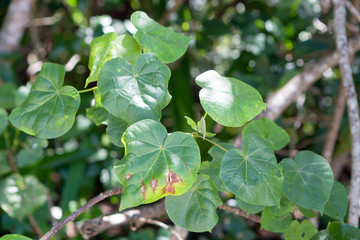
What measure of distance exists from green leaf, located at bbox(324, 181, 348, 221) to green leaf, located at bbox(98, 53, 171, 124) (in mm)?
359

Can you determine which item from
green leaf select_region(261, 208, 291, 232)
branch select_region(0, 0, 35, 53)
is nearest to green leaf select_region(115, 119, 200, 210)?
green leaf select_region(261, 208, 291, 232)

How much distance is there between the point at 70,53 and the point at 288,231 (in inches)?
54.9

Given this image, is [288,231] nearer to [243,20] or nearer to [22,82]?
[243,20]

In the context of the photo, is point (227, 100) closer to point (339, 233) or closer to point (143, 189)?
point (143, 189)

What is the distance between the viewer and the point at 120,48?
573 millimetres

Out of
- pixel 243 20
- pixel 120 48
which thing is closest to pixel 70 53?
pixel 243 20

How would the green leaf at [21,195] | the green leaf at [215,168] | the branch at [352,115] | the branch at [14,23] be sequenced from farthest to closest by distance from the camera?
the branch at [14,23]
the green leaf at [21,195]
the branch at [352,115]
the green leaf at [215,168]

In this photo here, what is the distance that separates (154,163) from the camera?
0.49 metres

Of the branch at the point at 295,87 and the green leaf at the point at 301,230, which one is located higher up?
the branch at the point at 295,87

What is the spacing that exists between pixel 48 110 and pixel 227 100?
28 cm

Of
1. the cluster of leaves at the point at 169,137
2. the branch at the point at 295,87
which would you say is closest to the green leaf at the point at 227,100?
the cluster of leaves at the point at 169,137

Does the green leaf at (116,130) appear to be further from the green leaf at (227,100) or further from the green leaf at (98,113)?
the green leaf at (227,100)

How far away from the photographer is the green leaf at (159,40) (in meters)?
0.56

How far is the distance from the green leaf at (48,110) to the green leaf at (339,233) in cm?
44
